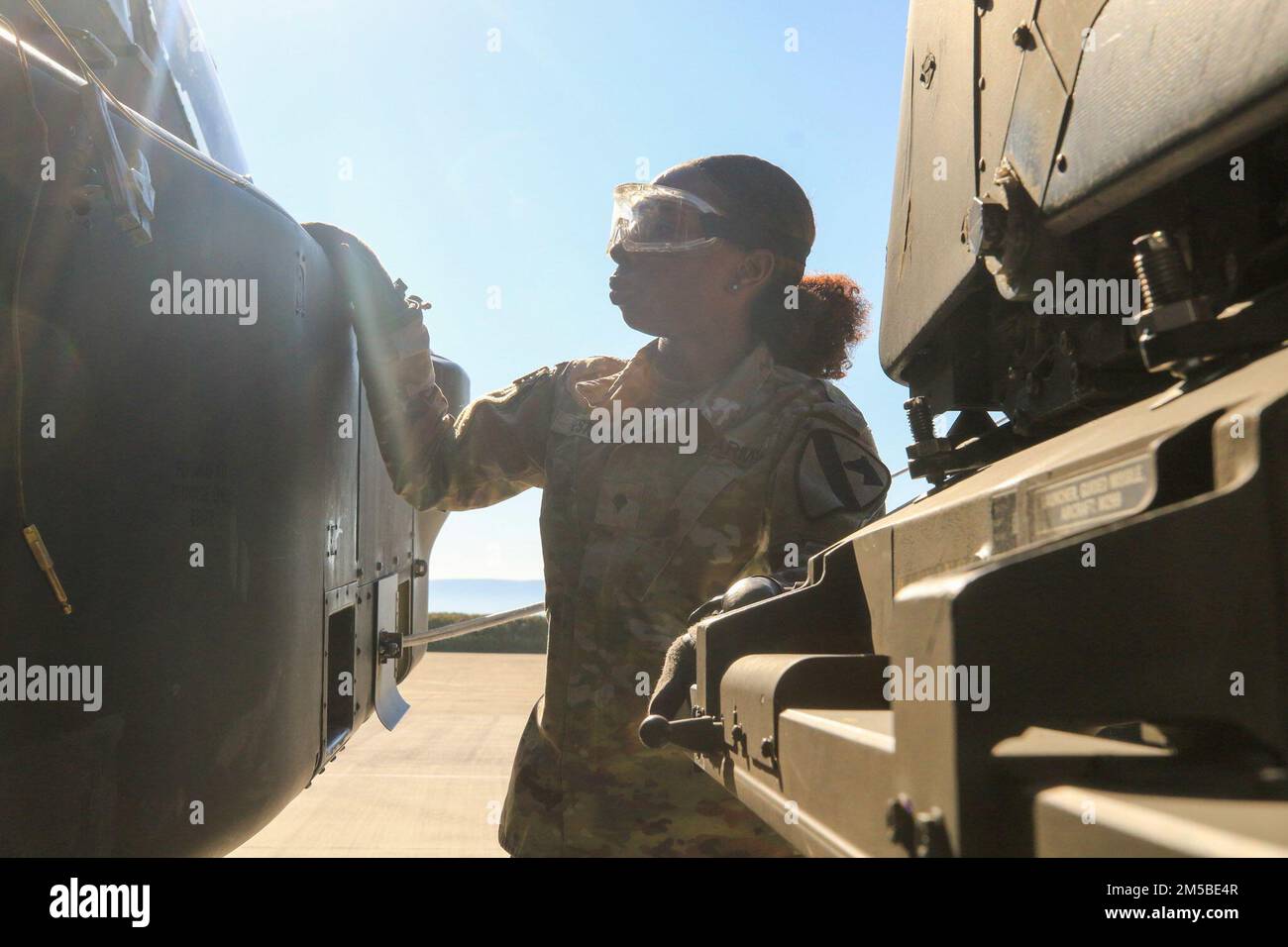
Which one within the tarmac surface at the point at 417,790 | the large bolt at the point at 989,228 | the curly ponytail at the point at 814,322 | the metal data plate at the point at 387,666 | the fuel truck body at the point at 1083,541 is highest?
the curly ponytail at the point at 814,322

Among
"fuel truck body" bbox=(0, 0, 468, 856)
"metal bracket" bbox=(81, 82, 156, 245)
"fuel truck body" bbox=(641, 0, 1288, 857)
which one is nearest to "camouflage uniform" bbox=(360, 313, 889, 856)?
"fuel truck body" bbox=(0, 0, 468, 856)

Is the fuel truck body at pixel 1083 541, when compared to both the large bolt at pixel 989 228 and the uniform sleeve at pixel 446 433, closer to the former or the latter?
the large bolt at pixel 989 228

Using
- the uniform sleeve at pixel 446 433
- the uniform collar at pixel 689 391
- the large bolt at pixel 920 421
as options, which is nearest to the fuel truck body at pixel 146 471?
the uniform sleeve at pixel 446 433

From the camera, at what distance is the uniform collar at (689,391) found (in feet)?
9.68

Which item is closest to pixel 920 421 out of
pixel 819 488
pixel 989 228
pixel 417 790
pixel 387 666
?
pixel 989 228

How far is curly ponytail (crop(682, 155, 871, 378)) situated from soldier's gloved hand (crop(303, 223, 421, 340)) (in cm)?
88

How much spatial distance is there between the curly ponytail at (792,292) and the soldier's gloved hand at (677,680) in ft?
4.66

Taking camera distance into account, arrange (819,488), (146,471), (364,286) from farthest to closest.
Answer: (364,286), (819,488), (146,471)

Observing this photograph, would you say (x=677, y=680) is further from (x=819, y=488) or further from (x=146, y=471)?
(x=146, y=471)

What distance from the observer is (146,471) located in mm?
2129

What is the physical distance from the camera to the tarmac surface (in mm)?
5266

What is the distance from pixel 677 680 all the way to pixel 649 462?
1.05 metres

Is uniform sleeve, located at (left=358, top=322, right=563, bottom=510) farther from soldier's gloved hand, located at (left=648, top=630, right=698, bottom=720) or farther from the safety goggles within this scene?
soldier's gloved hand, located at (left=648, top=630, right=698, bottom=720)
